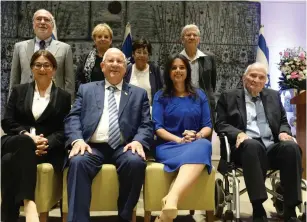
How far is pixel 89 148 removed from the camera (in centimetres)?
274

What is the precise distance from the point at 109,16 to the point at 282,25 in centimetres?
299

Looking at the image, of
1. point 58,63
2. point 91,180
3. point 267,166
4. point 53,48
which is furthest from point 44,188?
point 267,166

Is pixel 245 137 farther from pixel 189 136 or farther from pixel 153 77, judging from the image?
pixel 153 77

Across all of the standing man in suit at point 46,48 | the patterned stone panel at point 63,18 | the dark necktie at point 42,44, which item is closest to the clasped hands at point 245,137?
the standing man in suit at point 46,48

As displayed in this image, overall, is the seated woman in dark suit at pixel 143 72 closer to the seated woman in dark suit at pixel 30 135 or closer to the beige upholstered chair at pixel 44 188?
the seated woman in dark suit at pixel 30 135

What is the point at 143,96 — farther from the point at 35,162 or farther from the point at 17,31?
the point at 17,31

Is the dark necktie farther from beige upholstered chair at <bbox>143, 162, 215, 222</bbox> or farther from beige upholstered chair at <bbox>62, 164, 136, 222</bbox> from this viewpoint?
beige upholstered chair at <bbox>143, 162, 215, 222</bbox>

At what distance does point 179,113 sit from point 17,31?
4.04 m

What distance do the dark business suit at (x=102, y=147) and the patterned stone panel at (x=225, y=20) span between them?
3.60m

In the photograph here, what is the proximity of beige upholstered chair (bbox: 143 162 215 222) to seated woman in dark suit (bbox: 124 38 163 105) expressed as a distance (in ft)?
3.56

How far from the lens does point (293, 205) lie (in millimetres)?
2746

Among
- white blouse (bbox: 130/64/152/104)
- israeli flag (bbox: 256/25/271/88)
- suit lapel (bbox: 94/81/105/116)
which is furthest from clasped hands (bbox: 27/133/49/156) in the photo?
israeli flag (bbox: 256/25/271/88)

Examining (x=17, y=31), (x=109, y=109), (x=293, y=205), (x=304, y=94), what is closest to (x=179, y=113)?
(x=109, y=109)

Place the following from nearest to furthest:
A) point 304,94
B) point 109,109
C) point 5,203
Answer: point 5,203 → point 109,109 → point 304,94
